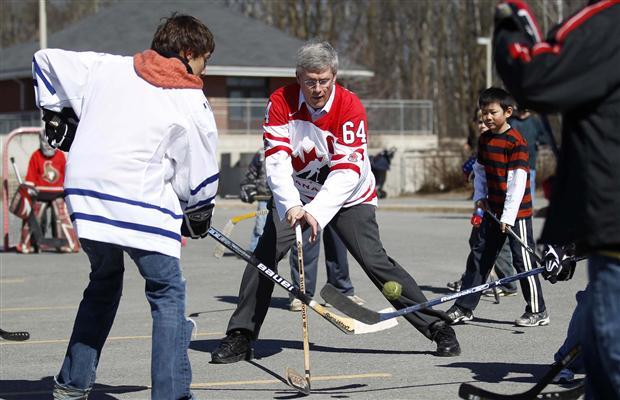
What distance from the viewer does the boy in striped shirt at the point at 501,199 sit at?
8305mm

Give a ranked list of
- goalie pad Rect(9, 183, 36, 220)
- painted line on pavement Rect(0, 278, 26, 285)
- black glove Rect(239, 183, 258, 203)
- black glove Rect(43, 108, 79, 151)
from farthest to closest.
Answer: goalie pad Rect(9, 183, 36, 220), black glove Rect(239, 183, 258, 203), painted line on pavement Rect(0, 278, 26, 285), black glove Rect(43, 108, 79, 151)

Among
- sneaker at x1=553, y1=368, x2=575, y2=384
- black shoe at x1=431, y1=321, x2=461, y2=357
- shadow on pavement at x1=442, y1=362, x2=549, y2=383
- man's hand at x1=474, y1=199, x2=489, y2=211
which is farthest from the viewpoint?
man's hand at x1=474, y1=199, x2=489, y2=211

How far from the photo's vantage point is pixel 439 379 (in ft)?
21.3

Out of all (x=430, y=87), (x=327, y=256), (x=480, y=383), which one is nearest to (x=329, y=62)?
(x=480, y=383)

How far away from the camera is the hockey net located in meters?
16.4

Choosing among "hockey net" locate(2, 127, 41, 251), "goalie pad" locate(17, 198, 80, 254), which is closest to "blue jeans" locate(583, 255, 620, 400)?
"goalie pad" locate(17, 198, 80, 254)

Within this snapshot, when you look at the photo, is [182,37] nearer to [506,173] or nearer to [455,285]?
Result: [506,173]

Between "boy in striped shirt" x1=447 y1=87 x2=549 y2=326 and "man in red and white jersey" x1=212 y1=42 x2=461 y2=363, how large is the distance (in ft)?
4.19

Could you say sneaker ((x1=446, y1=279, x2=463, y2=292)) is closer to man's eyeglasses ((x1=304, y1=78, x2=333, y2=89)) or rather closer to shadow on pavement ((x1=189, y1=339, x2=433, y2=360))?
shadow on pavement ((x1=189, y1=339, x2=433, y2=360))

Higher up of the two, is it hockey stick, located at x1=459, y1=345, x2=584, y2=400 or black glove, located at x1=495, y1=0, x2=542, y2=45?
black glove, located at x1=495, y1=0, x2=542, y2=45

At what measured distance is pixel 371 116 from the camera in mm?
39750

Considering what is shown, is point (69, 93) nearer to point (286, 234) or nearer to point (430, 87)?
point (286, 234)

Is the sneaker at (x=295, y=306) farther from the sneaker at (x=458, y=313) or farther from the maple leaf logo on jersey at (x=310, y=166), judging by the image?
the maple leaf logo on jersey at (x=310, y=166)

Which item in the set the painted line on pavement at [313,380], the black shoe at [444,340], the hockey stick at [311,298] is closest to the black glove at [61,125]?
the hockey stick at [311,298]
